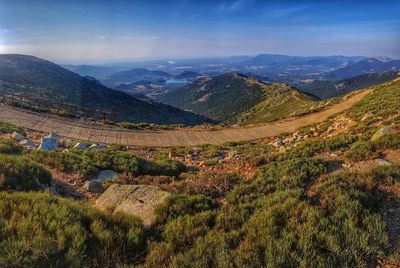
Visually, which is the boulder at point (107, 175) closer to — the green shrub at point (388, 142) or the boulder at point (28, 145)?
the boulder at point (28, 145)

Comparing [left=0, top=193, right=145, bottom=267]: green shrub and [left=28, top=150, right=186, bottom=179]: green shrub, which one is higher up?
[left=0, top=193, right=145, bottom=267]: green shrub

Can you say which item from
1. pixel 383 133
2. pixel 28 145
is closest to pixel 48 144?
pixel 28 145

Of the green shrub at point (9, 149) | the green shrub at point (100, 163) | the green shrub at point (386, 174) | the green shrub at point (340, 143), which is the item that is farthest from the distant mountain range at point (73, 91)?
the green shrub at point (386, 174)

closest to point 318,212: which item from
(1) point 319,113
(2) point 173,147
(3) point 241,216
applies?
(3) point 241,216

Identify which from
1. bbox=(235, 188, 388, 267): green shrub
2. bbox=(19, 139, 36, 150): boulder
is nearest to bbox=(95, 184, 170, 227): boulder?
bbox=(235, 188, 388, 267): green shrub

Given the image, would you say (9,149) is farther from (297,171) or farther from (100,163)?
(297,171)

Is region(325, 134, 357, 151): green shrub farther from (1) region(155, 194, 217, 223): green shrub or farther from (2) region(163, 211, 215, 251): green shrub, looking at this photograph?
(2) region(163, 211, 215, 251): green shrub
